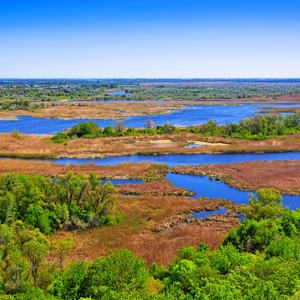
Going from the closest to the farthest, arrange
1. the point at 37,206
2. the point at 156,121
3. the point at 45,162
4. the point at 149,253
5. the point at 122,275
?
the point at 122,275 < the point at 149,253 < the point at 37,206 < the point at 45,162 < the point at 156,121

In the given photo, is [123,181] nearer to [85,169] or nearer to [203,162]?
[85,169]

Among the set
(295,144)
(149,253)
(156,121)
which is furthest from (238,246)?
(156,121)

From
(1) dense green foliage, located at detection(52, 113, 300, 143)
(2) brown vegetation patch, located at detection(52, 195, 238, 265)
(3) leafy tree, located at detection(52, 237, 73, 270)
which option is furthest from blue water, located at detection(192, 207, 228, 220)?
(1) dense green foliage, located at detection(52, 113, 300, 143)

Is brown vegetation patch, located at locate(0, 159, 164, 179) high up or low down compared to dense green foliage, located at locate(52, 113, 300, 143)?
down

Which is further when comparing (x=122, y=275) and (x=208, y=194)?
(x=208, y=194)

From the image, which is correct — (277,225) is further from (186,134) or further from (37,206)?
(186,134)

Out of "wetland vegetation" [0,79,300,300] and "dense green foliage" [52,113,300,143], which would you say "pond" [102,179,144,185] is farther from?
"dense green foliage" [52,113,300,143]
